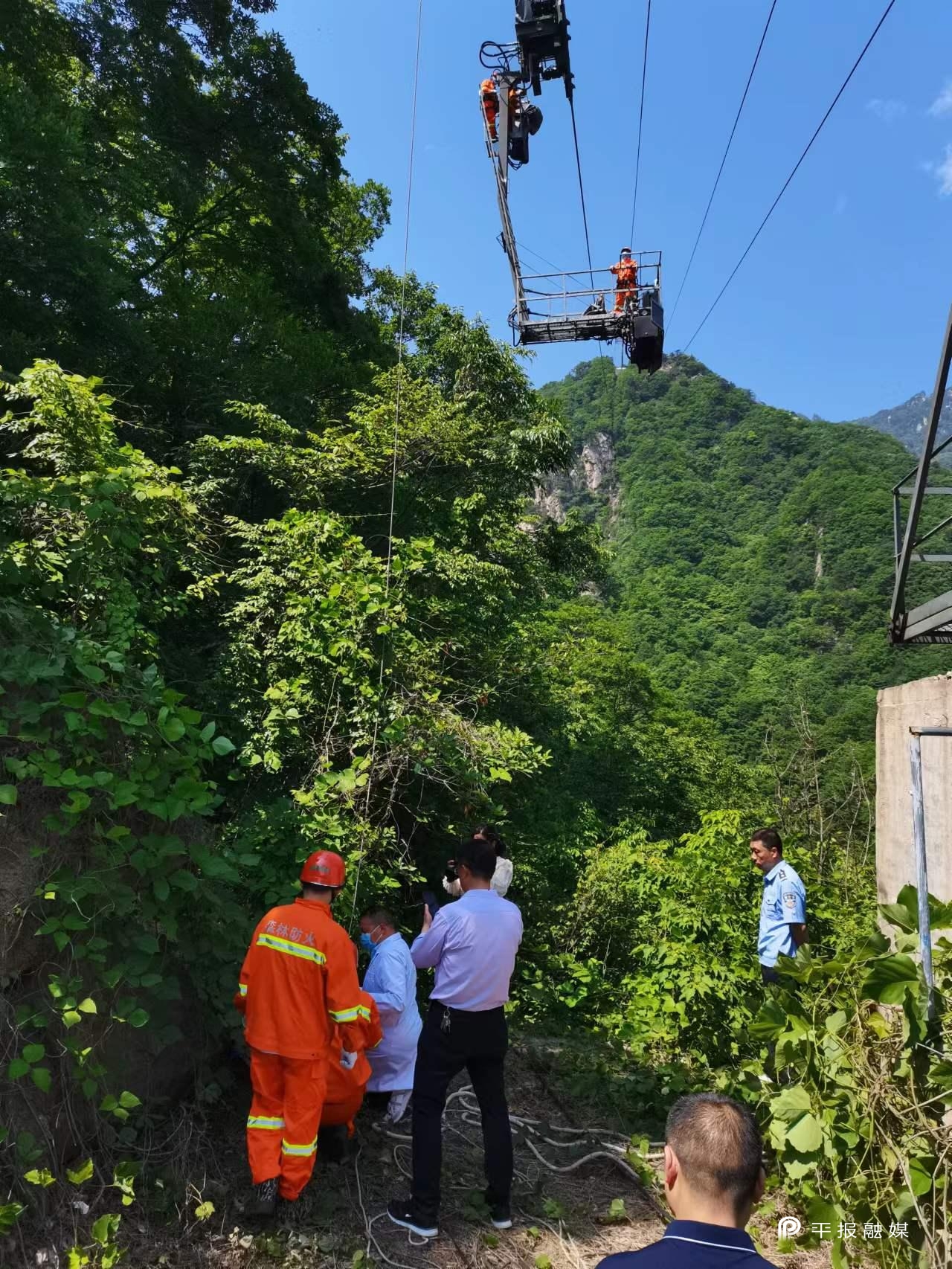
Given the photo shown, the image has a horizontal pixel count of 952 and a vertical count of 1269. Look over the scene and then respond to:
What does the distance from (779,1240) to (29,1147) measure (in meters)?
2.98

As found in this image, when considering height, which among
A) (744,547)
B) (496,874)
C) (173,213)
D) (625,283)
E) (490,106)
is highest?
(744,547)

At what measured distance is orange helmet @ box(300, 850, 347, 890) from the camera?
11.0ft

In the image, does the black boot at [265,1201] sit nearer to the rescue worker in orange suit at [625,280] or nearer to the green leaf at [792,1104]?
the green leaf at [792,1104]

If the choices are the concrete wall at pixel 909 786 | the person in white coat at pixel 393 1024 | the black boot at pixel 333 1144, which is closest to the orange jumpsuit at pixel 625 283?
the concrete wall at pixel 909 786

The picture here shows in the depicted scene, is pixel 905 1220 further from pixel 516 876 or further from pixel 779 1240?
pixel 516 876

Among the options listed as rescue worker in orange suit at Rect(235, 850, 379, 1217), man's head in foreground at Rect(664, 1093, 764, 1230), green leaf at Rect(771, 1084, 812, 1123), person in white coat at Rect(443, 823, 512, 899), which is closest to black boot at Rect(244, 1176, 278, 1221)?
rescue worker in orange suit at Rect(235, 850, 379, 1217)

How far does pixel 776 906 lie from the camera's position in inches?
180

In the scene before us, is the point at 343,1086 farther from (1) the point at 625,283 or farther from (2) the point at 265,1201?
(1) the point at 625,283

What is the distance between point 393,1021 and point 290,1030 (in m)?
1.08

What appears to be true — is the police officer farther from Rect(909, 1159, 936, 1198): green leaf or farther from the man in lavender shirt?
the man in lavender shirt

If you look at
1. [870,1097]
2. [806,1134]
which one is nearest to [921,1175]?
[870,1097]

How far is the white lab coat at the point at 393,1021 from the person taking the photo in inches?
163

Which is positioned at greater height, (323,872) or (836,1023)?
(323,872)

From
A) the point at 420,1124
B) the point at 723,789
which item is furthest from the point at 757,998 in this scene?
the point at 723,789
